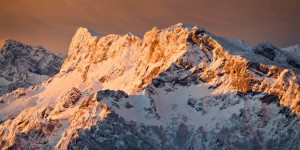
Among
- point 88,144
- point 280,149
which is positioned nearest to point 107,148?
point 88,144

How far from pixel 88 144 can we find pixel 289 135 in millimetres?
71681

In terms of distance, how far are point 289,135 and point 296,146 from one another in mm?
6105

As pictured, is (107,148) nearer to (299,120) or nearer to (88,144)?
(88,144)

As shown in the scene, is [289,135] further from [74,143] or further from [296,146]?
[74,143]

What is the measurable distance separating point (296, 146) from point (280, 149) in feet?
22.8

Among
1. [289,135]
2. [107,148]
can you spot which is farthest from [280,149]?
[107,148]

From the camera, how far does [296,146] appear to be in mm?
194125

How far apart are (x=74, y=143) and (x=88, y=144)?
18.1ft

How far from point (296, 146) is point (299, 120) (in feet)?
34.1

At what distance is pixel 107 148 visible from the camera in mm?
198375

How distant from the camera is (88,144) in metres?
195

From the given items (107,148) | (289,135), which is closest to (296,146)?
(289,135)

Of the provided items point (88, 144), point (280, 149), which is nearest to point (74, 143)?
point (88, 144)

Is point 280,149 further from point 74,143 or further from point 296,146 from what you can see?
point 74,143
